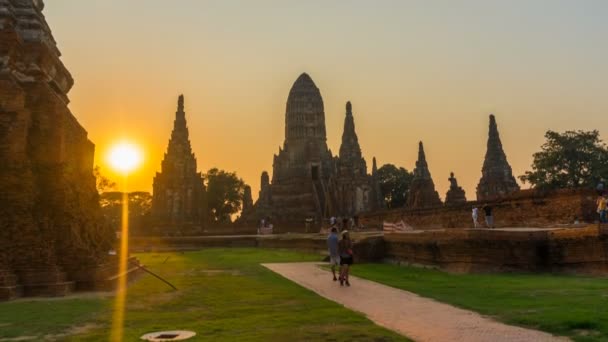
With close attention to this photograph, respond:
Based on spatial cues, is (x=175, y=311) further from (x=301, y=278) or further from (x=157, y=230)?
(x=157, y=230)

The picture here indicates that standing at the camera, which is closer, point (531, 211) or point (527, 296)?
point (527, 296)

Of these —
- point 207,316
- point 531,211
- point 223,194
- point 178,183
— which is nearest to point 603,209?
point 531,211

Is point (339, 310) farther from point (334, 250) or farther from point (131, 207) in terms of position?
point (131, 207)

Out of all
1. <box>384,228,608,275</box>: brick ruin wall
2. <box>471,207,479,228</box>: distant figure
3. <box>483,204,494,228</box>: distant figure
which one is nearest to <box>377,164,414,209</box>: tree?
<box>471,207,479,228</box>: distant figure

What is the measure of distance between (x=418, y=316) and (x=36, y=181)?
27.6 ft

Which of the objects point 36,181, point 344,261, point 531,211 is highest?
point 36,181

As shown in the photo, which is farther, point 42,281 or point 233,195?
point 233,195

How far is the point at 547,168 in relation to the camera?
39812mm

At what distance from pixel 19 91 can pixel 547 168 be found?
36.9m

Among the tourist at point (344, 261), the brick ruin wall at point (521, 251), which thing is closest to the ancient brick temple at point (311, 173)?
the brick ruin wall at point (521, 251)

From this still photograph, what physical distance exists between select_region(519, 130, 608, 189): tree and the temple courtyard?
98.2 ft

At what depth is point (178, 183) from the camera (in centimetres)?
5372

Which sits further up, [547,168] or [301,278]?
[547,168]

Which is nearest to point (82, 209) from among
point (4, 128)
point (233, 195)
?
point (4, 128)
